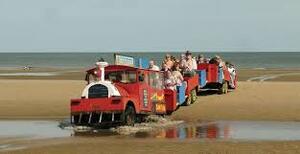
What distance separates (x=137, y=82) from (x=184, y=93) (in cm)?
514

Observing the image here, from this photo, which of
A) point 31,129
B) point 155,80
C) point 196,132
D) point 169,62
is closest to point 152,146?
point 196,132

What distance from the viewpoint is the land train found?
20.1 meters

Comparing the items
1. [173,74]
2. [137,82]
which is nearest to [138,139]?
[137,82]

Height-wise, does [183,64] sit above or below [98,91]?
above

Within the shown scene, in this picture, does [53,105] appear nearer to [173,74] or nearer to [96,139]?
[173,74]

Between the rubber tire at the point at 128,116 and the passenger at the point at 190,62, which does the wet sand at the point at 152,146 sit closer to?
the rubber tire at the point at 128,116

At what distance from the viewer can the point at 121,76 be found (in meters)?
21.6

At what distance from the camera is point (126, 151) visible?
15.3 metres

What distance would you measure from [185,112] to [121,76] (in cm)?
451

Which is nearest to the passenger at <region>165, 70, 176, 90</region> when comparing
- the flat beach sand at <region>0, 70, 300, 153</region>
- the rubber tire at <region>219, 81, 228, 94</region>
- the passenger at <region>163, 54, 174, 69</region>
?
the flat beach sand at <region>0, 70, 300, 153</region>

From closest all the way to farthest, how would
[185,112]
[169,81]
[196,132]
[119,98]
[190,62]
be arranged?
[196,132] < [119,98] < [169,81] < [185,112] < [190,62]

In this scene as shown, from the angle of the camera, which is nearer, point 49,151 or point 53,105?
point 49,151

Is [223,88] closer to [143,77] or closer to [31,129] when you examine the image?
[143,77]

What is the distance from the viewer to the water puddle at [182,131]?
1850 centimetres
